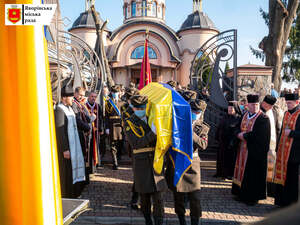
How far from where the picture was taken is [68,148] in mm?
4680

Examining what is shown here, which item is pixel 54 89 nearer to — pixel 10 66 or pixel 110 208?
pixel 110 208

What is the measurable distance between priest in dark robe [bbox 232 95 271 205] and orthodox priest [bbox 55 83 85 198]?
295cm

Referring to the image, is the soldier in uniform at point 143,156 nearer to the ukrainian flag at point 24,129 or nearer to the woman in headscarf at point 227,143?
the ukrainian flag at point 24,129

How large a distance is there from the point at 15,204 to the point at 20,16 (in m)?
0.88

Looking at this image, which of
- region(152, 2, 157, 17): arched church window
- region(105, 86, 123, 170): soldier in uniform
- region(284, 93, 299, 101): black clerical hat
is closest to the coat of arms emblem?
region(284, 93, 299, 101): black clerical hat

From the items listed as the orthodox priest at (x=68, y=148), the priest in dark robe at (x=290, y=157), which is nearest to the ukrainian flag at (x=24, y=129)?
the orthodox priest at (x=68, y=148)

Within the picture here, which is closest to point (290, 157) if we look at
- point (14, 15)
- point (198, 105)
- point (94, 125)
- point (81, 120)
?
point (198, 105)

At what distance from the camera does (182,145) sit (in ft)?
10.6

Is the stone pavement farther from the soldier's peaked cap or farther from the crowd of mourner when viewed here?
the soldier's peaked cap

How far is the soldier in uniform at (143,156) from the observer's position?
11.1ft

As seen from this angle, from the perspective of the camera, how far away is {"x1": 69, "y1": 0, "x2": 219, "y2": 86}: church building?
2717 cm

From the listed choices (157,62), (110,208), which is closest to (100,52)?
(110,208)

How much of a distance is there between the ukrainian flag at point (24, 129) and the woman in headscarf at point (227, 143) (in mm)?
5181

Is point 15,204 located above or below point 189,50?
below
